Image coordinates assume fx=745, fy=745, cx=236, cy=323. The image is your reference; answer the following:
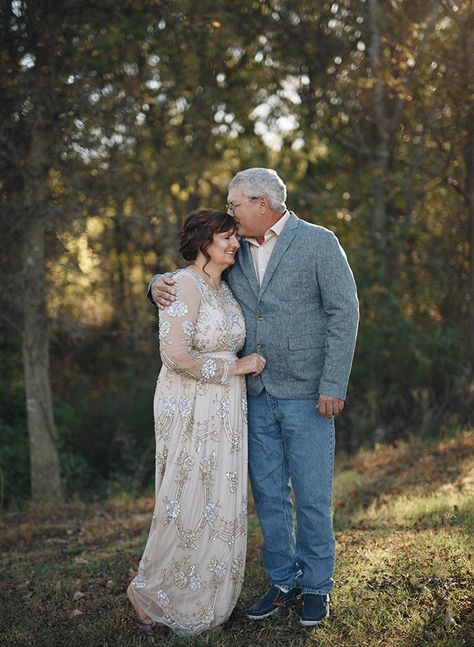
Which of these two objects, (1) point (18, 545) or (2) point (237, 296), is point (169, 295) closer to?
(2) point (237, 296)

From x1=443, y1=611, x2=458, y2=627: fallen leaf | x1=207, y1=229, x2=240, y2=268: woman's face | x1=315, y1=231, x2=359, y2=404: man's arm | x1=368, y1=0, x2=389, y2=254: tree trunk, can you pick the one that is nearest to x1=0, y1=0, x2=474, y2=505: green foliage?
x1=368, y1=0, x2=389, y2=254: tree trunk

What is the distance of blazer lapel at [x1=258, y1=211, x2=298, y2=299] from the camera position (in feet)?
12.2

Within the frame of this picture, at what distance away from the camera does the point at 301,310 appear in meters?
3.71

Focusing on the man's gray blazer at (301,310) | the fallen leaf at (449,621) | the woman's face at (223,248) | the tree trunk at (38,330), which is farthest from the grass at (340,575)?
the woman's face at (223,248)

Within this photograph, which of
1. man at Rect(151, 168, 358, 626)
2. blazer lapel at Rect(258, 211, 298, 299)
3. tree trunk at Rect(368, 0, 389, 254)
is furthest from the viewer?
tree trunk at Rect(368, 0, 389, 254)

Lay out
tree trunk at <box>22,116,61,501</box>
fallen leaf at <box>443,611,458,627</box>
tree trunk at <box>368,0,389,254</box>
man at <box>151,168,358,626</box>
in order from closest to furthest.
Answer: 1. fallen leaf at <box>443,611,458,627</box>
2. man at <box>151,168,358,626</box>
3. tree trunk at <box>22,116,61,501</box>
4. tree trunk at <box>368,0,389,254</box>

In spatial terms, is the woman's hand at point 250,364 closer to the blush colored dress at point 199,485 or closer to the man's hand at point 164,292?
the blush colored dress at point 199,485

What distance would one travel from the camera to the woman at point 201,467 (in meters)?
3.66

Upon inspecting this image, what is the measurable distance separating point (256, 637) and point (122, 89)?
5.60 meters

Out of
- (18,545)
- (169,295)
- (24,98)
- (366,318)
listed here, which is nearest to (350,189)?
(366,318)

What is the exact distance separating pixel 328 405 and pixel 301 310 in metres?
0.49

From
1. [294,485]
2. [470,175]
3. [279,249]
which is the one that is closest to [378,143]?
[470,175]

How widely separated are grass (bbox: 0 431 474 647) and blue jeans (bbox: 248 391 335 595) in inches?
8.9

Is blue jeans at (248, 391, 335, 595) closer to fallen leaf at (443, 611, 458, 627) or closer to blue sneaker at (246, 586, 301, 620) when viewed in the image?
blue sneaker at (246, 586, 301, 620)
